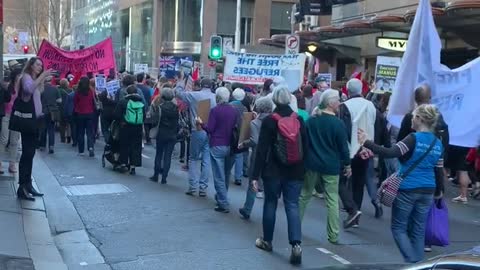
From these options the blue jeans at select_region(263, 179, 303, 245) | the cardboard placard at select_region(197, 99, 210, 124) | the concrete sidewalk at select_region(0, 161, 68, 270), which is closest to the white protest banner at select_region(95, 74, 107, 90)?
the cardboard placard at select_region(197, 99, 210, 124)

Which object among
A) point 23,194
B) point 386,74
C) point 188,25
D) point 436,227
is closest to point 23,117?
point 23,194

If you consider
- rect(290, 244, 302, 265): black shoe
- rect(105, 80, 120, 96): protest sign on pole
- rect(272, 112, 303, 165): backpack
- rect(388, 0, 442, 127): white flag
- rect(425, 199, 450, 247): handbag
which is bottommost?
rect(290, 244, 302, 265): black shoe

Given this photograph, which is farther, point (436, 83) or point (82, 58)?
point (82, 58)

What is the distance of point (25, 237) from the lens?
8.62 meters

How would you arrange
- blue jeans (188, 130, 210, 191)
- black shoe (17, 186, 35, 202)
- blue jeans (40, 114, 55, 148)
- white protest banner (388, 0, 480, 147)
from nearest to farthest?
white protest banner (388, 0, 480, 147) < black shoe (17, 186, 35, 202) < blue jeans (188, 130, 210, 191) < blue jeans (40, 114, 55, 148)

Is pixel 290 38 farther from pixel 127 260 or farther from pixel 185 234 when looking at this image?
pixel 127 260

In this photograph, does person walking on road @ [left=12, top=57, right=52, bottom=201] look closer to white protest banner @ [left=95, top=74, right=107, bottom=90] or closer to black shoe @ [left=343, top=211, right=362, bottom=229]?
black shoe @ [left=343, top=211, right=362, bottom=229]

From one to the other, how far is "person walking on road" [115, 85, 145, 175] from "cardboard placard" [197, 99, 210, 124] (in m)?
2.44

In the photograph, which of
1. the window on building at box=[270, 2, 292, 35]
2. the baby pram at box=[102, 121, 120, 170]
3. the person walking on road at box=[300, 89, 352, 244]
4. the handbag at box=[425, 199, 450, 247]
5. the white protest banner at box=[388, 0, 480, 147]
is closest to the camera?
the handbag at box=[425, 199, 450, 247]

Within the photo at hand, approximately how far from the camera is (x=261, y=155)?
8.05 meters

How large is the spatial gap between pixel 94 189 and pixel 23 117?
2694 millimetres

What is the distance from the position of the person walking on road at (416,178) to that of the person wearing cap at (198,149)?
196 inches

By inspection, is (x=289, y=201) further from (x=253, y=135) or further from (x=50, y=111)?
(x=50, y=111)

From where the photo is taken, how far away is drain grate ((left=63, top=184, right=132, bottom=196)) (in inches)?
481
